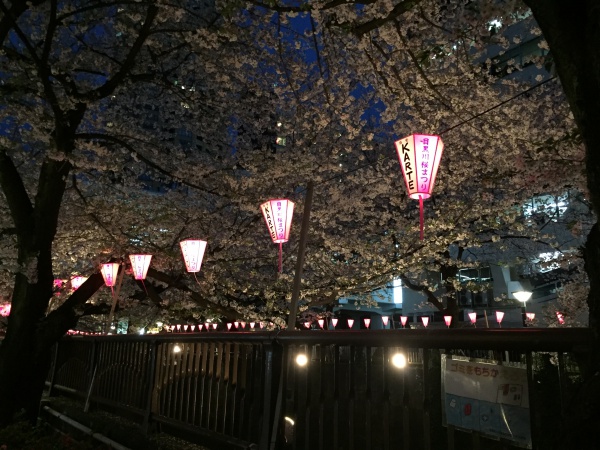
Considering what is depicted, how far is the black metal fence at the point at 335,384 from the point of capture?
8.54ft

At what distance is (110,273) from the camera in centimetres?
1332

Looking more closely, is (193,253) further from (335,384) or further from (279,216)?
(335,384)

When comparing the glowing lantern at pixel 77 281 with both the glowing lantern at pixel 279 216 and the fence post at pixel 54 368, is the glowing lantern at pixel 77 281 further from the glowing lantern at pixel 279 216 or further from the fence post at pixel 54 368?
the glowing lantern at pixel 279 216

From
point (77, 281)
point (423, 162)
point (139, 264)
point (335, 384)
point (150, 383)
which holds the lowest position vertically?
point (150, 383)

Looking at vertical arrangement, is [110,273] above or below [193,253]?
below

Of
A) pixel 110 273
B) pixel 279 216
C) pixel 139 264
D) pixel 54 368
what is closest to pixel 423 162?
pixel 279 216

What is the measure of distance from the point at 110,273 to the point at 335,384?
443 inches

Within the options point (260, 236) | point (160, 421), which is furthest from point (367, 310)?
point (160, 421)

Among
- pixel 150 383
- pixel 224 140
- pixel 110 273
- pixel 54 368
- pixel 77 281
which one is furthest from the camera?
pixel 77 281

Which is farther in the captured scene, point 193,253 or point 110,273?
point 110,273

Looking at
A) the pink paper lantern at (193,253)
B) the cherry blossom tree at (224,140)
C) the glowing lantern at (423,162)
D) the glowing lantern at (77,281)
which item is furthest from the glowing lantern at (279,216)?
the glowing lantern at (77,281)

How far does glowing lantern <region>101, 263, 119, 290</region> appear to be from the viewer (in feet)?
42.7

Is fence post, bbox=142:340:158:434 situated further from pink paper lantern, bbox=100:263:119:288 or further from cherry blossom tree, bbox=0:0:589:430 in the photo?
pink paper lantern, bbox=100:263:119:288

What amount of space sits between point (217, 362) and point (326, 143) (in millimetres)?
11962
